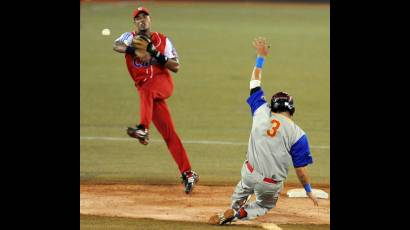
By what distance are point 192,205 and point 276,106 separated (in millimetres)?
2173

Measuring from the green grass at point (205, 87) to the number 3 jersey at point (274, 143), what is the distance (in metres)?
3.00

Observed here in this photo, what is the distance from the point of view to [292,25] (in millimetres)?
34938

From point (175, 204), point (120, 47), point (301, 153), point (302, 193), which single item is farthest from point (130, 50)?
point (302, 193)

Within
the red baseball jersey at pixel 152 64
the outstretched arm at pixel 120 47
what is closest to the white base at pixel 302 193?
the red baseball jersey at pixel 152 64

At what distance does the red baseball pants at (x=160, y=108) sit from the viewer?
36.0ft

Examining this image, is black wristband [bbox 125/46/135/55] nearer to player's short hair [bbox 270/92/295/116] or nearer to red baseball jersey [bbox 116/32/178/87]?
red baseball jersey [bbox 116/32/178/87]

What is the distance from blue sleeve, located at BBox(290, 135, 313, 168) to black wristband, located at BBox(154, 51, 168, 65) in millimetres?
1992

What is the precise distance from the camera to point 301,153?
9.61 metres

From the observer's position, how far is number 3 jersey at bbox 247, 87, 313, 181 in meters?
9.64

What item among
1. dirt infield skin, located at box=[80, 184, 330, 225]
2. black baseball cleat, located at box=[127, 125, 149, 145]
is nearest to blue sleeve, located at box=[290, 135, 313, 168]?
dirt infield skin, located at box=[80, 184, 330, 225]

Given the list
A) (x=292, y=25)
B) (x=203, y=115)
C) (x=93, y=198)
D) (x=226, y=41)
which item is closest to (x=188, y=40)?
(x=226, y=41)

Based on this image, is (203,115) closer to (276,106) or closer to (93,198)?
(93,198)

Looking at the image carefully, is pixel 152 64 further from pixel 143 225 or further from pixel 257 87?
pixel 143 225

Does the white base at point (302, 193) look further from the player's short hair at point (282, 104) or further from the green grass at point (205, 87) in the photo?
the player's short hair at point (282, 104)
